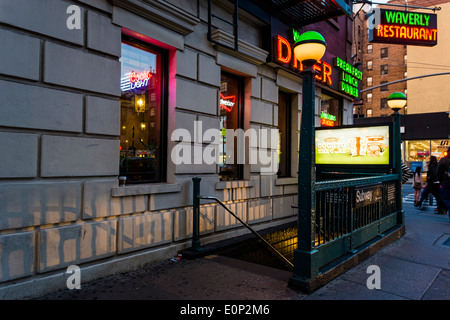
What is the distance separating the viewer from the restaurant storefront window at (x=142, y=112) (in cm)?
509

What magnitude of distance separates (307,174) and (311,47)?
5.42ft

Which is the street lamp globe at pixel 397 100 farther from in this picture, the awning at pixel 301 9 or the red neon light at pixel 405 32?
the red neon light at pixel 405 32

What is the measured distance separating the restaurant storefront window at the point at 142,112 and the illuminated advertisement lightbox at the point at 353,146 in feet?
15.8

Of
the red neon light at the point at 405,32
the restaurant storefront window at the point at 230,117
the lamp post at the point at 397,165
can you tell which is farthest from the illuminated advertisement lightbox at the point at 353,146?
the red neon light at the point at 405,32

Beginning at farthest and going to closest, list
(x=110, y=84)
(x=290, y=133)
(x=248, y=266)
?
(x=290, y=133)
(x=248, y=266)
(x=110, y=84)

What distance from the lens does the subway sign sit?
11.9m

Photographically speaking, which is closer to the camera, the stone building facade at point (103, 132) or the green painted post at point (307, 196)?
the stone building facade at point (103, 132)

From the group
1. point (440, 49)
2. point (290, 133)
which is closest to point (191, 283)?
point (290, 133)

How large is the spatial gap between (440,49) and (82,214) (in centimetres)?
4639

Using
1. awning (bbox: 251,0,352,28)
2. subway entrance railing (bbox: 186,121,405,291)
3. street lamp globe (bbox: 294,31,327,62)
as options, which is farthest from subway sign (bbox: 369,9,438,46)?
street lamp globe (bbox: 294,31,327,62)

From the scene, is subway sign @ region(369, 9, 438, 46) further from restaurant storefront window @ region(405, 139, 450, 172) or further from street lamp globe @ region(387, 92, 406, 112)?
restaurant storefront window @ region(405, 139, 450, 172)

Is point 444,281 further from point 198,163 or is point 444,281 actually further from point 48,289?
point 48,289

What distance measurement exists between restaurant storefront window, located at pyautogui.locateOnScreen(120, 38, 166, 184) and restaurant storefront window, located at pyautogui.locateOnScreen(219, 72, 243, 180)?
72.6 inches
